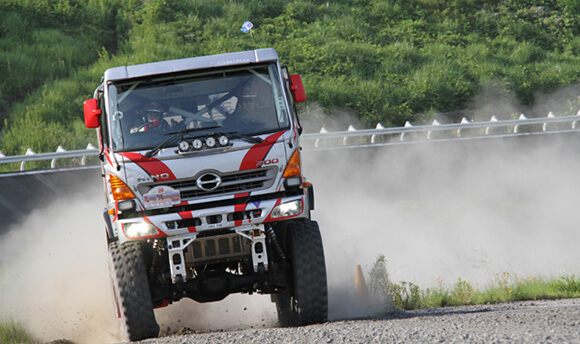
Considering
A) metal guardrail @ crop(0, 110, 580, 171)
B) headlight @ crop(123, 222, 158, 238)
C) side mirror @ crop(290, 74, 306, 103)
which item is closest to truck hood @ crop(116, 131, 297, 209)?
headlight @ crop(123, 222, 158, 238)

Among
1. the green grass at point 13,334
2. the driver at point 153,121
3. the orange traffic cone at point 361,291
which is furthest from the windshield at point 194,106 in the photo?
the green grass at point 13,334

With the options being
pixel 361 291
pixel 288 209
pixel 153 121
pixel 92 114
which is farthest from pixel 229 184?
pixel 361 291

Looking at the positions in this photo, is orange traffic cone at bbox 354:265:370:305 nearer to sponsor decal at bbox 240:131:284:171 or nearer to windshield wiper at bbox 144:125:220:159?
sponsor decal at bbox 240:131:284:171

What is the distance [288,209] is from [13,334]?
4.45 metres

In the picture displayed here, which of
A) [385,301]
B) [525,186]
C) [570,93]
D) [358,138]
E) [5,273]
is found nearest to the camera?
[385,301]

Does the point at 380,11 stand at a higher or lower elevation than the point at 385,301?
higher

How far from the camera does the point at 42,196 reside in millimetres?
16891

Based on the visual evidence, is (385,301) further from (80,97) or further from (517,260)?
(80,97)

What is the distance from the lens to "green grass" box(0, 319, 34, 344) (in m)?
10.2

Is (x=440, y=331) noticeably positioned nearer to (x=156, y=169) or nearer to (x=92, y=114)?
(x=156, y=169)

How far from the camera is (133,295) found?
8094 mm

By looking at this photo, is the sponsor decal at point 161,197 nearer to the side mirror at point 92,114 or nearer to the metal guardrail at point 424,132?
the side mirror at point 92,114

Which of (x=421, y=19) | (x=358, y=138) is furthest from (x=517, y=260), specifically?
(x=421, y=19)

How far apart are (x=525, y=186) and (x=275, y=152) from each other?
1360 centimetres
